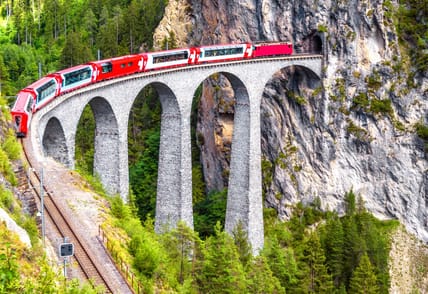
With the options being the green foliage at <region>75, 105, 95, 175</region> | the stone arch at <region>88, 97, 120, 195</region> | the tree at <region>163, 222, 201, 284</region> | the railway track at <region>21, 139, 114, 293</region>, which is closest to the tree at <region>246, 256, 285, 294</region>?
the tree at <region>163, 222, 201, 284</region>

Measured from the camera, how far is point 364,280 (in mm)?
46938

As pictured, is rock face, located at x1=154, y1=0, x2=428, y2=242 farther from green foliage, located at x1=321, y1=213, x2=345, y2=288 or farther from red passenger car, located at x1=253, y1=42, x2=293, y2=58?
green foliage, located at x1=321, y1=213, x2=345, y2=288

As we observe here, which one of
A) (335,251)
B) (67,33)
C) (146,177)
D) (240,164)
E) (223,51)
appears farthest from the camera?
(67,33)

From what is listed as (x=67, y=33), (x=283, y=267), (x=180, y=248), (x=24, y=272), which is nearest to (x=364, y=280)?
(x=283, y=267)

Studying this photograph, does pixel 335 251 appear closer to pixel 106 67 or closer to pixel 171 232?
pixel 171 232

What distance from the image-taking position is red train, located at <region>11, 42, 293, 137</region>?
3275cm

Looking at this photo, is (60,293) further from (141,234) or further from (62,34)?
(62,34)

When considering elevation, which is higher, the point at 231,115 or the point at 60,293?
the point at 231,115

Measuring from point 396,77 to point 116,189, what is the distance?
30.5 meters

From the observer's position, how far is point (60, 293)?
16.8m

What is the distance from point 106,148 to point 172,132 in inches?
262

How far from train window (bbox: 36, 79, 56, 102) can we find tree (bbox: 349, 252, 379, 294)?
26.8 meters

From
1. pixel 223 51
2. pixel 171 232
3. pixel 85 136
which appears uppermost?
pixel 223 51

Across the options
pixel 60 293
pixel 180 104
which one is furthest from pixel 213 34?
pixel 60 293
